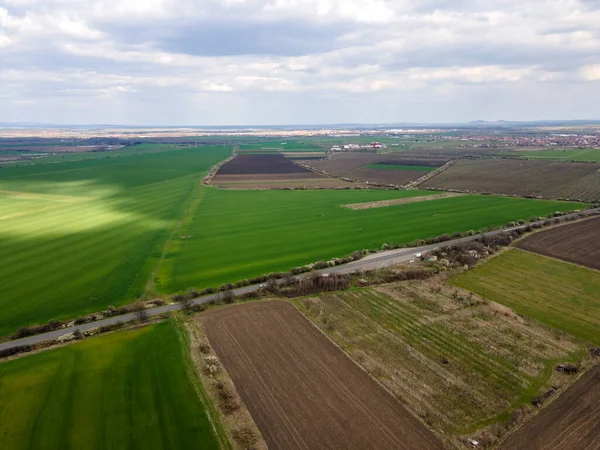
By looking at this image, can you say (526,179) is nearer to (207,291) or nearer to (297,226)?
(297,226)

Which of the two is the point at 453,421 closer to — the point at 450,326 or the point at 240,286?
the point at 450,326

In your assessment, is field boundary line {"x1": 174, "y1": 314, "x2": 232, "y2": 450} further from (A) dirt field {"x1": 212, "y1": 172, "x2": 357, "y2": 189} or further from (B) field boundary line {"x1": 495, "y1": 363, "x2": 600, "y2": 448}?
(A) dirt field {"x1": 212, "y1": 172, "x2": 357, "y2": 189}

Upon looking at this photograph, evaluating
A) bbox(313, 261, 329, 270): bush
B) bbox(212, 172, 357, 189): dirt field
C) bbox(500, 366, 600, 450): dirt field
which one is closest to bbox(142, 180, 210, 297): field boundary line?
bbox(212, 172, 357, 189): dirt field

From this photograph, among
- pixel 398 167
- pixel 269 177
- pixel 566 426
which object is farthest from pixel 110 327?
pixel 398 167

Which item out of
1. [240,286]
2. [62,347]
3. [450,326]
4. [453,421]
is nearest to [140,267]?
[240,286]

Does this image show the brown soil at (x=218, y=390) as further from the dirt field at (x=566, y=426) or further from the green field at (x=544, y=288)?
the green field at (x=544, y=288)

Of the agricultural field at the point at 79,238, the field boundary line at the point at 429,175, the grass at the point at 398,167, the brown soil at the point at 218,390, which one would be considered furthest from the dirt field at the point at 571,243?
the grass at the point at 398,167
